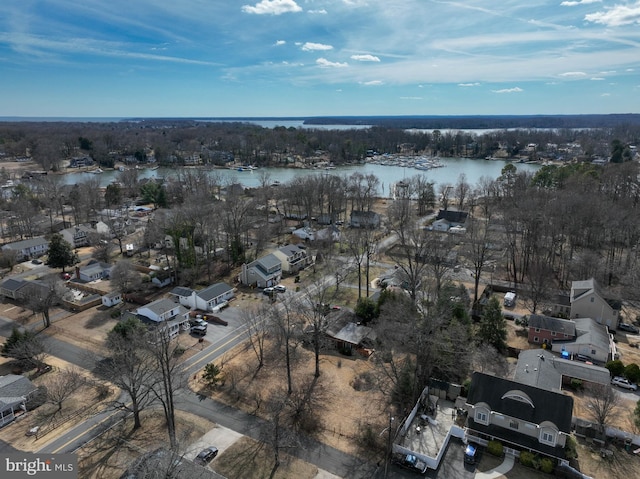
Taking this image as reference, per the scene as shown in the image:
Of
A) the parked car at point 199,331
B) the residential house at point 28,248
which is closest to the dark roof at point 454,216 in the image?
the parked car at point 199,331

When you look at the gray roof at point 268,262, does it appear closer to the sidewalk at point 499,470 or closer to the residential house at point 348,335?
the residential house at point 348,335

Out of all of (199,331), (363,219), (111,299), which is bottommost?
(199,331)

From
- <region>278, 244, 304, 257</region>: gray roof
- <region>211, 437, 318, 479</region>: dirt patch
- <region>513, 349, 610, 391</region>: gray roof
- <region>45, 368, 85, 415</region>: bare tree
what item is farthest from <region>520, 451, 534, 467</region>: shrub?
<region>278, 244, 304, 257</region>: gray roof

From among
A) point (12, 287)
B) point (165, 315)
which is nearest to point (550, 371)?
point (165, 315)

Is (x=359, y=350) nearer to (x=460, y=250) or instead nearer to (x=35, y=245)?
(x=460, y=250)

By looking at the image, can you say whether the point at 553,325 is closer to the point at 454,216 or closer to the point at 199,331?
the point at 199,331

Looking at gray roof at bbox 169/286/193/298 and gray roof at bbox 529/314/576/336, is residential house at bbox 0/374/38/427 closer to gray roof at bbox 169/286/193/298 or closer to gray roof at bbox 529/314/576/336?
gray roof at bbox 169/286/193/298

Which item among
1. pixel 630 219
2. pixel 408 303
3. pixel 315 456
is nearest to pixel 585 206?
pixel 630 219
